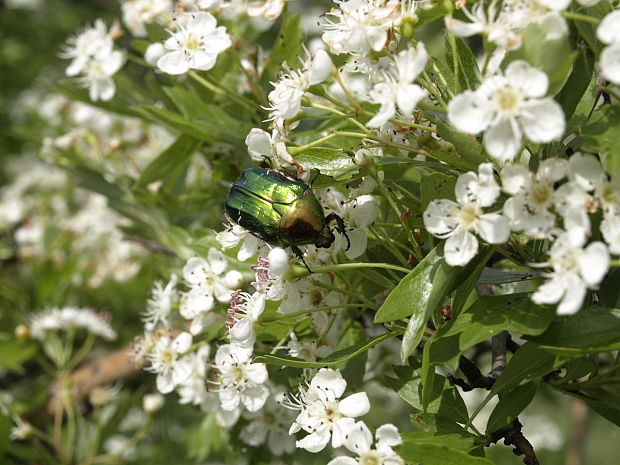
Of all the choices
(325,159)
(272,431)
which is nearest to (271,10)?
(325,159)

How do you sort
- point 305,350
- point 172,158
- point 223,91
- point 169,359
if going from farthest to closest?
1. point 172,158
2. point 223,91
3. point 169,359
4. point 305,350

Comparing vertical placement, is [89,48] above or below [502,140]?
below

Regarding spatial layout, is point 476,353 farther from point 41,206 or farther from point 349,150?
point 41,206

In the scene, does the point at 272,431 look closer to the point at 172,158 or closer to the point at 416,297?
the point at 172,158

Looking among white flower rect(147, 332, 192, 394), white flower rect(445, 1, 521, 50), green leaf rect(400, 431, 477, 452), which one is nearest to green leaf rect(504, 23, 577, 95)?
white flower rect(445, 1, 521, 50)

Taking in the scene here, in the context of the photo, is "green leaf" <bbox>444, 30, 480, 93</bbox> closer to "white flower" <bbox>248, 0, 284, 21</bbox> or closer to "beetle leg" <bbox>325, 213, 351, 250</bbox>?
"beetle leg" <bbox>325, 213, 351, 250</bbox>

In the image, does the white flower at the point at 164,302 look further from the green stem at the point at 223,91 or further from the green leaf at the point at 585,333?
the green leaf at the point at 585,333

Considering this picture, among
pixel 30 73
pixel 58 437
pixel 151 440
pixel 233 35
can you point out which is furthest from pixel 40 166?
pixel 233 35
